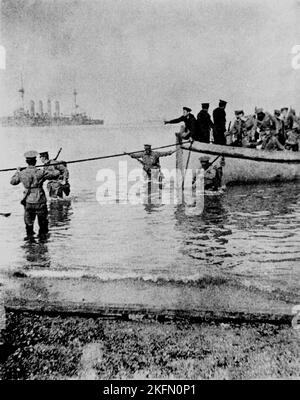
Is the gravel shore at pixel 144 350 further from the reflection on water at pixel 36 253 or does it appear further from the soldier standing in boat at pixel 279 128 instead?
the soldier standing in boat at pixel 279 128

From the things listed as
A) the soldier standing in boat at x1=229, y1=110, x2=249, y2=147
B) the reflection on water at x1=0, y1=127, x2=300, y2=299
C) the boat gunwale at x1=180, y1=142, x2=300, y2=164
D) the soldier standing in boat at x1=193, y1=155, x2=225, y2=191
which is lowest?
the reflection on water at x1=0, y1=127, x2=300, y2=299

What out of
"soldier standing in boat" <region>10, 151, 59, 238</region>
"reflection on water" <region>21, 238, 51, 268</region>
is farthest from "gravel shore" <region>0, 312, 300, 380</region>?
"soldier standing in boat" <region>10, 151, 59, 238</region>

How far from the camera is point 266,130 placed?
1730 cm

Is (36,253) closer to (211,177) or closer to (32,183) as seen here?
(32,183)

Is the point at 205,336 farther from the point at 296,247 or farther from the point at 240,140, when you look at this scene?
the point at 240,140

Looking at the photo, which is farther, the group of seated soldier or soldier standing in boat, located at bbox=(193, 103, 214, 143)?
the group of seated soldier

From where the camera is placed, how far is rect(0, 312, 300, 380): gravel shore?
3.20 m

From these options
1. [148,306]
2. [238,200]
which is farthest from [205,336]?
[238,200]

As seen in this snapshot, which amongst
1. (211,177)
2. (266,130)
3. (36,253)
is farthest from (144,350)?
(266,130)

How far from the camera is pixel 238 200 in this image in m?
13.9

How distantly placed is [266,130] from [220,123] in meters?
2.06

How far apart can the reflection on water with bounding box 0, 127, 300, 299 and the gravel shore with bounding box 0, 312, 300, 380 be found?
1093 mm

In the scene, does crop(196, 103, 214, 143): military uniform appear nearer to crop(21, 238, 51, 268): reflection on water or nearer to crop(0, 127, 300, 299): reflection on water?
crop(0, 127, 300, 299): reflection on water
